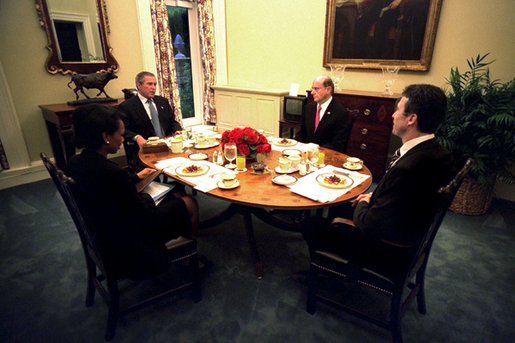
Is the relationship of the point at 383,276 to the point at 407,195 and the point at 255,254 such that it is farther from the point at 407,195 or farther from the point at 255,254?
the point at 255,254

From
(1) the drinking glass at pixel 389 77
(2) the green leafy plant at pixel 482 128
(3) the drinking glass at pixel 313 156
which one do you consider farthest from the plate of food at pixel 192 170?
(1) the drinking glass at pixel 389 77

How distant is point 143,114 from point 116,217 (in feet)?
6.13

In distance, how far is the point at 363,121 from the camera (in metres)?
3.42

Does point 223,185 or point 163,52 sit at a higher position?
point 163,52

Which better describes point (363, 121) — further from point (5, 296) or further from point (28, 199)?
point (28, 199)

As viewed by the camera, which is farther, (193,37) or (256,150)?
(193,37)

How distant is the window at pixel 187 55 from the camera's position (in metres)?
5.14

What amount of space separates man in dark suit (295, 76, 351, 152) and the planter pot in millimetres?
1221

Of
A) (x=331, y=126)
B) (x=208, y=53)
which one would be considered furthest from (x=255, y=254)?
(x=208, y=53)

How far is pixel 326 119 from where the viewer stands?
278 centimetres

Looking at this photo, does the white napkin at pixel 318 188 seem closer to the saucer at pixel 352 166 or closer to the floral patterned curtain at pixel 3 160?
the saucer at pixel 352 166

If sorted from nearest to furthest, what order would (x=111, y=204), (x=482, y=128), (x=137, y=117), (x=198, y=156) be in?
1. (x=111, y=204)
2. (x=198, y=156)
3. (x=482, y=128)
4. (x=137, y=117)

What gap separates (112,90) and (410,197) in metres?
4.04

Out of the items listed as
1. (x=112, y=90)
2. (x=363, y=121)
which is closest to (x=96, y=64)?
(x=112, y=90)
